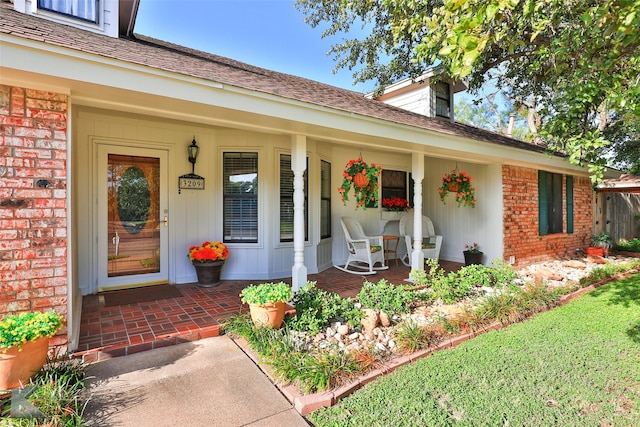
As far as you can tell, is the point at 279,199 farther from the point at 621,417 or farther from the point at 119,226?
the point at 621,417

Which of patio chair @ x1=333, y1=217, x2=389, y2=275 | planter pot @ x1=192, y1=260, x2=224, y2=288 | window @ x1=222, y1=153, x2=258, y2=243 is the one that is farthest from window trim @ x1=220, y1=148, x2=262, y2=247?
patio chair @ x1=333, y1=217, x2=389, y2=275

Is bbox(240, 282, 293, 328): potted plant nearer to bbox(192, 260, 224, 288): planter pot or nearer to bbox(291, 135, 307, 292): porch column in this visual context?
bbox(291, 135, 307, 292): porch column

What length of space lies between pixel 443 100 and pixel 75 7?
7606mm

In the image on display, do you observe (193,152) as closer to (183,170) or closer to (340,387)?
(183,170)

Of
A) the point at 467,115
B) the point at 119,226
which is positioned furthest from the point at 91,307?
the point at 467,115

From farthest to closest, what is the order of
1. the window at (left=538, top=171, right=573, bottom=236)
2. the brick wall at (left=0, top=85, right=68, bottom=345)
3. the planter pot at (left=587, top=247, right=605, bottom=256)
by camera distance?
1. the planter pot at (left=587, top=247, right=605, bottom=256)
2. the window at (left=538, top=171, right=573, bottom=236)
3. the brick wall at (left=0, top=85, right=68, bottom=345)

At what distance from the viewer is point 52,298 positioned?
9.12 ft

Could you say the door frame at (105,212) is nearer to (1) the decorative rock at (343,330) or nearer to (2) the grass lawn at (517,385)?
(1) the decorative rock at (343,330)

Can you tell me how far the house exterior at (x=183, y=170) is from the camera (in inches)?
106

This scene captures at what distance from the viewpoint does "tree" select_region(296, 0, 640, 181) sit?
7.64 feet

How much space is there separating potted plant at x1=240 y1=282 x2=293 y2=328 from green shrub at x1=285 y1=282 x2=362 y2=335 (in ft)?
0.89

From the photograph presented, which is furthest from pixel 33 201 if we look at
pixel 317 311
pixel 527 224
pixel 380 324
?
pixel 527 224

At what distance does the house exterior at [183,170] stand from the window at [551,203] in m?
0.06

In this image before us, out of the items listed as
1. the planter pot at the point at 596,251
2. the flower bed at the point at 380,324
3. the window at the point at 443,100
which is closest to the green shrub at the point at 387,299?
the flower bed at the point at 380,324
